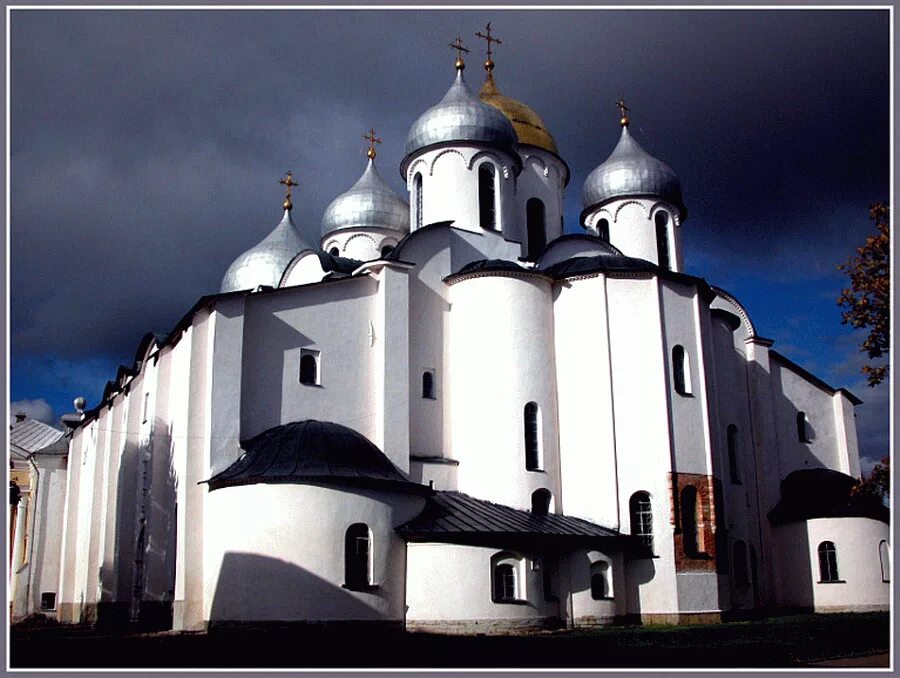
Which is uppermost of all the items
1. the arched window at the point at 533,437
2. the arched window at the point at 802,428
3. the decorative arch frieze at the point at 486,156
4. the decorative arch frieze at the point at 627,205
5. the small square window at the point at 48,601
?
the decorative arch frieze at the point at 486,156

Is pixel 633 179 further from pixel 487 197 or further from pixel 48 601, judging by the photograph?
pixel 48 601

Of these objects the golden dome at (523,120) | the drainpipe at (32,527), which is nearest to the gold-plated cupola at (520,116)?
the golden dome at (523,120)

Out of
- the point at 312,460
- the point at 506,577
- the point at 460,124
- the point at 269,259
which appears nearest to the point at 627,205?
the point at 460,124

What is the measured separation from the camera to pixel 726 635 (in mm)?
17656

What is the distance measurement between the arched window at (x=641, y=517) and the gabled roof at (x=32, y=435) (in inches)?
1081

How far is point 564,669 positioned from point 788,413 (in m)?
19.6

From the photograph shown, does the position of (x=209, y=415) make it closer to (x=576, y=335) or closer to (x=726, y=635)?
(x=576, y=335)

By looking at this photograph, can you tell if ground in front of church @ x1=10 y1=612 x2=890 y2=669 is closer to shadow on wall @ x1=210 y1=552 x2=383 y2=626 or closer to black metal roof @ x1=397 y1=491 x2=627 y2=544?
shadow on wall @ x1=210 y1=552 x2=383 y2=626

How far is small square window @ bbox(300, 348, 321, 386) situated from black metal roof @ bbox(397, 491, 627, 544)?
12.0ft

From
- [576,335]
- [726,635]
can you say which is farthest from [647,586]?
[576,335]

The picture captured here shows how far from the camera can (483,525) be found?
1989cm

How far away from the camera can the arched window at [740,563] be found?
2411 cm

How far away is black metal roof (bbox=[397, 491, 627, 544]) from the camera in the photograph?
19484 millimetres

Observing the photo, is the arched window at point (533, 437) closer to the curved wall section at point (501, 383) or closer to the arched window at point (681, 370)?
the curved wall section at point (501, 383)
